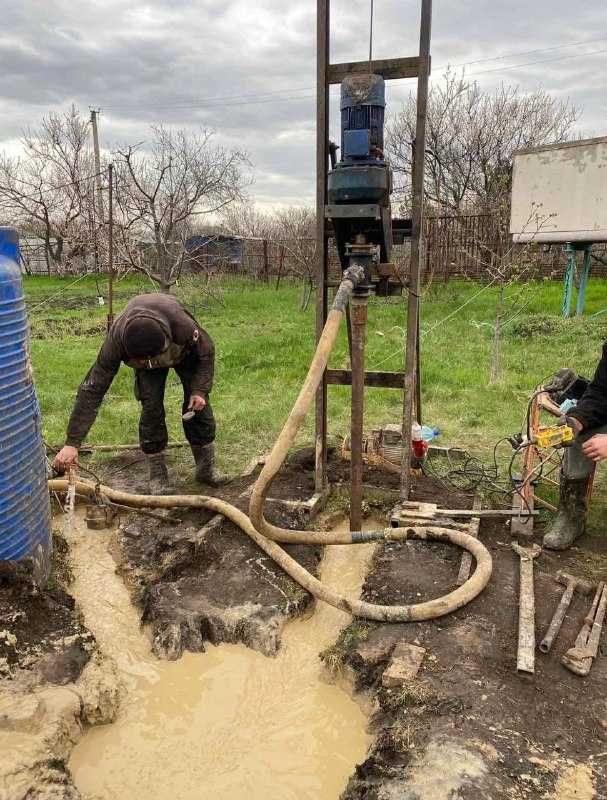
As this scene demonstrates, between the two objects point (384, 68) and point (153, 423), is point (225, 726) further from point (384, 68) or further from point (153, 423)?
point (384, 68)

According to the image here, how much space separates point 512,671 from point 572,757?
0.44 m

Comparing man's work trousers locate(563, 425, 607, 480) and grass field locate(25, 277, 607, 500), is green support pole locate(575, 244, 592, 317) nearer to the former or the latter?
grass field locate(25, 277, 607, 500)

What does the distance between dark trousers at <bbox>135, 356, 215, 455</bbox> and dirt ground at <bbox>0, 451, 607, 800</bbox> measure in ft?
2.03

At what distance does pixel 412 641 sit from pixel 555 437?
142 centimetres

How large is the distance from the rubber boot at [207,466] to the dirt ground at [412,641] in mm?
516

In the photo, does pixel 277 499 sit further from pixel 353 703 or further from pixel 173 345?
pixel 353 703

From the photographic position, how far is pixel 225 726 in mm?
2582

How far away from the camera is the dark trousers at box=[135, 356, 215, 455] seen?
4.26 m

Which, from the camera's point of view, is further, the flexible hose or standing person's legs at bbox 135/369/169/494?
standing person's legs at bbox 135/369/169/494

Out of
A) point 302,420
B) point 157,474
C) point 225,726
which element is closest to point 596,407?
point 302,420

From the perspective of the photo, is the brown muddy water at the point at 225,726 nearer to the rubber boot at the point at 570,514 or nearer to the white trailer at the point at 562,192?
the rubber boot at the point at 570,514

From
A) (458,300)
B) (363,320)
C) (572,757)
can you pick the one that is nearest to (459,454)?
(363,320)

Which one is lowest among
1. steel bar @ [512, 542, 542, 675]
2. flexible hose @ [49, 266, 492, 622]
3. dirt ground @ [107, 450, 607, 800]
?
dirt ground @ [107, 450, 607, 800]

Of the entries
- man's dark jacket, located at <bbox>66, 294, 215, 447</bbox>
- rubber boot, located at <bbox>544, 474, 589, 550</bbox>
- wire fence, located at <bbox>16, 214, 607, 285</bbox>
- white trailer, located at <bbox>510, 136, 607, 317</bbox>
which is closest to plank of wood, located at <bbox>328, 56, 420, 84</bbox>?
man's dark jacket, located at <bbox>66, 294, 215, 447</bbox>
